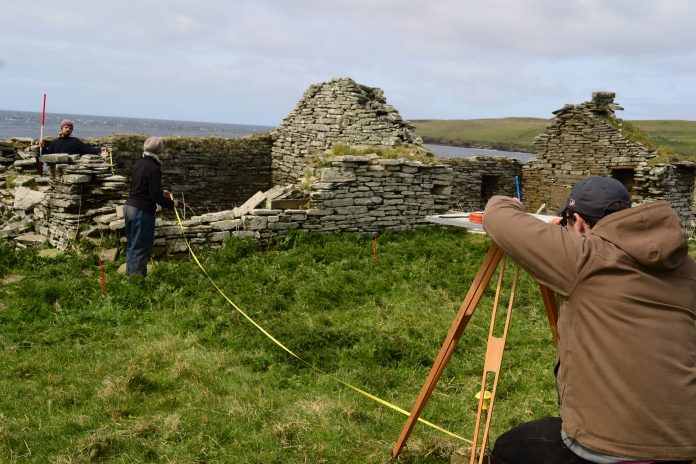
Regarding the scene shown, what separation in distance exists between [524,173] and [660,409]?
2000 cm

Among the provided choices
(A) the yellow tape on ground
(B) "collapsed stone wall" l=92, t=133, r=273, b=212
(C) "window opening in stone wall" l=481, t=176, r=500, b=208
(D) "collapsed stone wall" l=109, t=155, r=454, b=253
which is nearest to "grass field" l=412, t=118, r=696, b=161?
(C) "window opening in stone wall" l=481, t=176, r=500, b=208

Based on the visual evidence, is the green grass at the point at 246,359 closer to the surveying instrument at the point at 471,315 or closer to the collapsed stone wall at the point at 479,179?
the surveying instrument at the point at 471,315

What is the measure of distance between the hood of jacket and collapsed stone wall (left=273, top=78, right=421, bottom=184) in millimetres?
12519

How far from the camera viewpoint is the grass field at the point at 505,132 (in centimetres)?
8525

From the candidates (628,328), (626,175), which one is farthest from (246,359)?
(626,175)

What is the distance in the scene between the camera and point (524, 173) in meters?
21.8

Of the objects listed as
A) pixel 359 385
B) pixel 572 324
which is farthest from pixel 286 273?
pixel 572 324

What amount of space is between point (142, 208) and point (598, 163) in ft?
51.5

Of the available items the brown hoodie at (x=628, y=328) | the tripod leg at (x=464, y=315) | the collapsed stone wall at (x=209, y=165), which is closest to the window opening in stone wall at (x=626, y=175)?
the collapsed stone wall at (x=209, y=165)

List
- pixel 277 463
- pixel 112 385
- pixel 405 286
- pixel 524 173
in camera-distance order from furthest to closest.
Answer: pixel 524 173, pixel 405 286, pixel 112 385, pixel 277 463

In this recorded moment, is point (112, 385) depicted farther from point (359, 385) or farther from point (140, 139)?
point (140, 139)

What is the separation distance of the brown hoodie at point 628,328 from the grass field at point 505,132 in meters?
67.0

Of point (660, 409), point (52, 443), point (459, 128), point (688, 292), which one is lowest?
point (52, 443)

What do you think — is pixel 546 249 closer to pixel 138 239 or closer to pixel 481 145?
pixel 138 239
